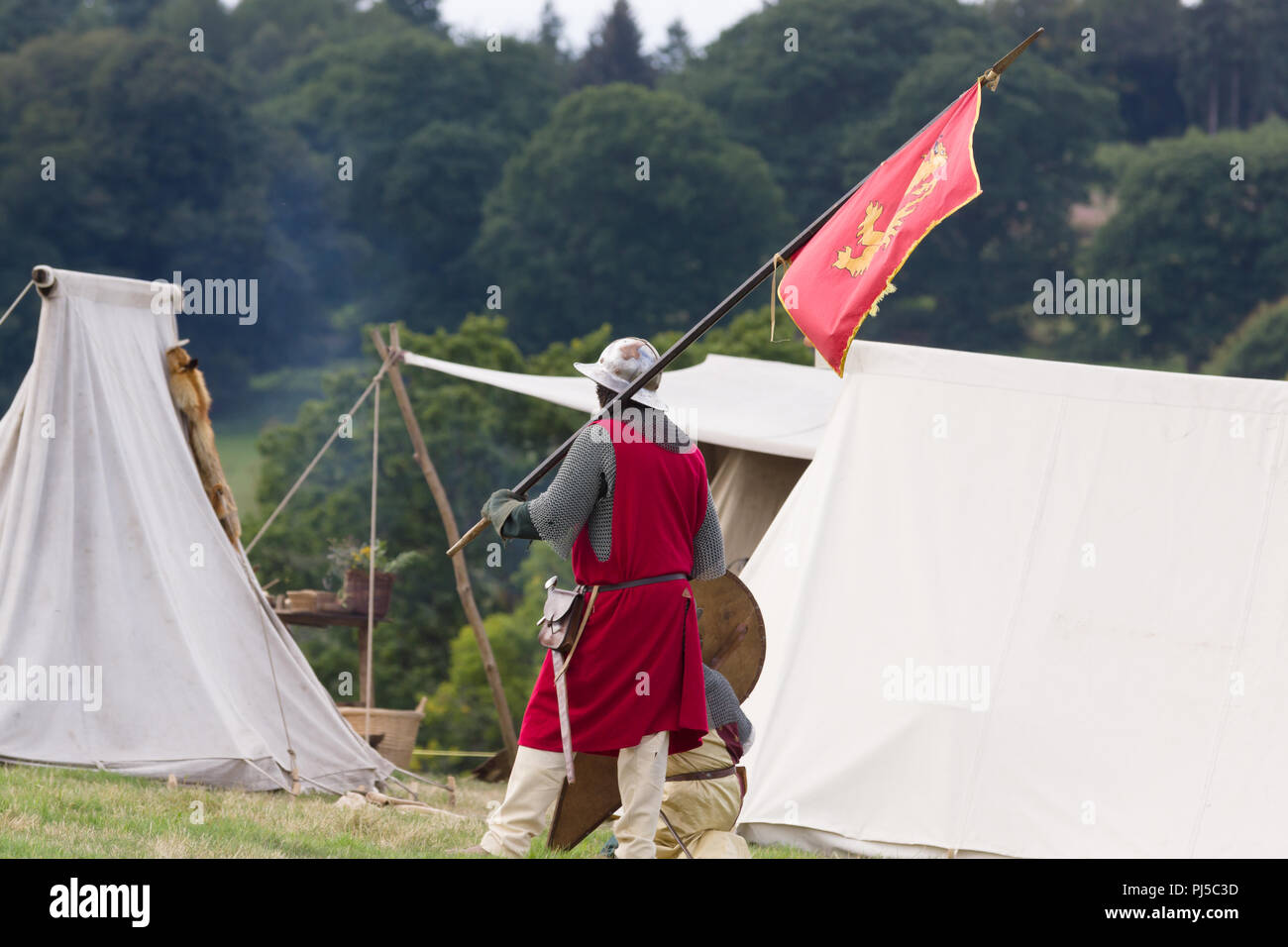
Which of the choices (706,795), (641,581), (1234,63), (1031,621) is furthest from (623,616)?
(1234,63)

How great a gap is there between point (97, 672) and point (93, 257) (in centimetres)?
3272

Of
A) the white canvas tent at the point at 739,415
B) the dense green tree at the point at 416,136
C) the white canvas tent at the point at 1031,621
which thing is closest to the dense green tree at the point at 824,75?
the dense green tree at the point at 416,136

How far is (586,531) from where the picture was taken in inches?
161

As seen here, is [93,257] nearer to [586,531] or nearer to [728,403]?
[728,403]

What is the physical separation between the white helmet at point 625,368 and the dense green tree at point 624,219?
33.0 m

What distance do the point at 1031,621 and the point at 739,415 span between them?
263 cm

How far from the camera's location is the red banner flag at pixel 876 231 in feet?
14.2

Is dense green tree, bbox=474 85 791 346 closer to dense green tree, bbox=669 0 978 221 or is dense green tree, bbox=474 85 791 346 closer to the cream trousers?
dense green tree, bbox=669 0 978 221

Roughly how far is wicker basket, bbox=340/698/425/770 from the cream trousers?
3.31 meters

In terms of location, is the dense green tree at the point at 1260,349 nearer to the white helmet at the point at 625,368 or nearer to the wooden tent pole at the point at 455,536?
the wooden tent pole at the point at 455,536

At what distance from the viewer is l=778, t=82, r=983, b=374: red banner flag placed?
4.32 metres

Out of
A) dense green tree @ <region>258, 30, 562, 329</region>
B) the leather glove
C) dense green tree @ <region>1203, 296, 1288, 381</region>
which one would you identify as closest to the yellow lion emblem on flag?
the leather glove

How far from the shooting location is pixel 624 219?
40.0m

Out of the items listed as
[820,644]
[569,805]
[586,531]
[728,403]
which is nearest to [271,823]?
[569,805]
